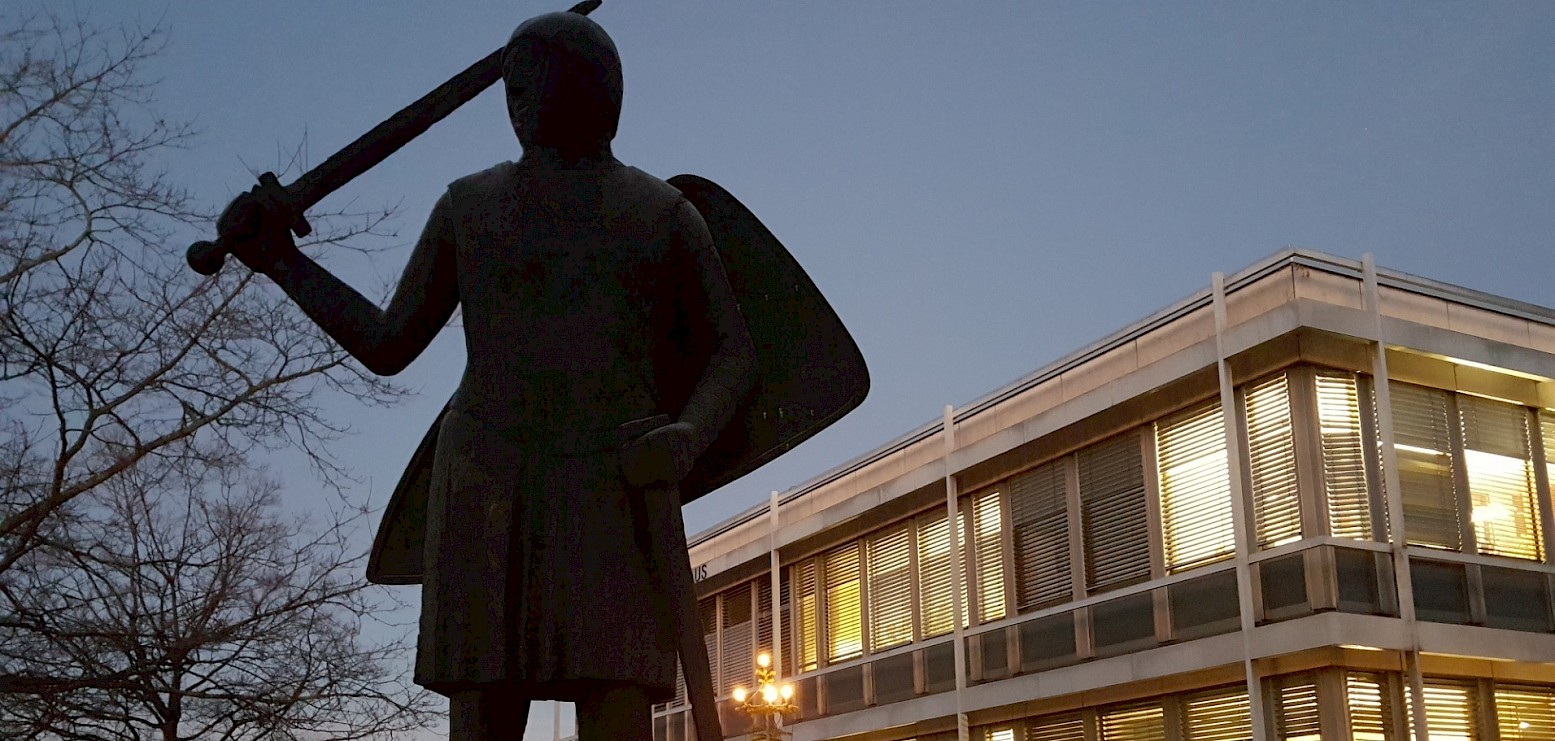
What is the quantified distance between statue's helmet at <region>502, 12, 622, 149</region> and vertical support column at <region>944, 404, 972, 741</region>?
20.5 metres

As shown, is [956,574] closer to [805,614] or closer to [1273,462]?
[805,614]

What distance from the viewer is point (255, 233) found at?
3807 millimetres

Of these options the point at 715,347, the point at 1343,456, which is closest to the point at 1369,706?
the point at 1343,456

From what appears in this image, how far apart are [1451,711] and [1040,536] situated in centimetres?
618

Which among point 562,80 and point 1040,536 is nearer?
point 562,80

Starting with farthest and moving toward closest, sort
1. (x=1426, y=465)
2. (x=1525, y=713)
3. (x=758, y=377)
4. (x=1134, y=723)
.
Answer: (x=1134, y=723)
(x=1426, y=465)
(x=1525, y=713)
(x=758, y=377)

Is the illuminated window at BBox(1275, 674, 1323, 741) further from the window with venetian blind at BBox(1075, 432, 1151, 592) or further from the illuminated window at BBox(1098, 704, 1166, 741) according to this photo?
the window with venetian blind at BBox(1075, 432, 1151, 592)

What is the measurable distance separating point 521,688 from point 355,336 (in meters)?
0.97

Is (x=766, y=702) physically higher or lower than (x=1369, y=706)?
higher

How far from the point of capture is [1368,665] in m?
18.1

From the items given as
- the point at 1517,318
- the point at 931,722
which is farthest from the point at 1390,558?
the point at 931,722

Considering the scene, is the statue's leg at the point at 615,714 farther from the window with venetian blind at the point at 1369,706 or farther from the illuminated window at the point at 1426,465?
the illuminated window at the point at 1426,465

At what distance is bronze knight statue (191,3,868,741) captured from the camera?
3.42 m

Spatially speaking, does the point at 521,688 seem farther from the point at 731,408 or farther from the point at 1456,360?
the point at 1456,360
